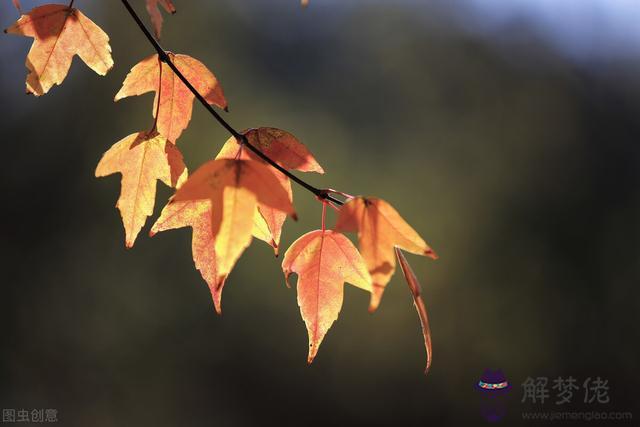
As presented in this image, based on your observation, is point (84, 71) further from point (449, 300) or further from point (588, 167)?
point (588, 167)

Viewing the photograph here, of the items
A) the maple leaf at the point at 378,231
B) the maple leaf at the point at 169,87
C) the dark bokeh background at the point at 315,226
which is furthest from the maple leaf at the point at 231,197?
the dark bokeh background at the point at 315,226

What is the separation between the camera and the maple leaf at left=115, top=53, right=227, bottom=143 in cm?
62

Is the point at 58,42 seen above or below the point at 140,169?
above

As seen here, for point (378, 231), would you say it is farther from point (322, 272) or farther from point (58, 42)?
point (58, 42)

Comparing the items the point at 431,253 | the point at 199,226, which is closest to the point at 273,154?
the point at 199,226

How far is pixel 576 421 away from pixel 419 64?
3.82 meters

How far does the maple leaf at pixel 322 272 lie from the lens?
58 cm

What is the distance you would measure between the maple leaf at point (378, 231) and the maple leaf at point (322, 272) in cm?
12

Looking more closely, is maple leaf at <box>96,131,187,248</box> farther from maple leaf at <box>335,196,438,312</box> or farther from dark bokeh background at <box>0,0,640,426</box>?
dark bokeh background at <box>0,0,640,426</box>

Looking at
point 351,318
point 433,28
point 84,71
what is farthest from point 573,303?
point 84,71

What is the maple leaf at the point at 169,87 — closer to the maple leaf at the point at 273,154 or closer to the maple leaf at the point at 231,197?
the maple leaf at the point at 273,154

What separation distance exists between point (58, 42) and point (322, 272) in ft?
1.23

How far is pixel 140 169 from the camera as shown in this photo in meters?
0.58

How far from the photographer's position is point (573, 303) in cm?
561
